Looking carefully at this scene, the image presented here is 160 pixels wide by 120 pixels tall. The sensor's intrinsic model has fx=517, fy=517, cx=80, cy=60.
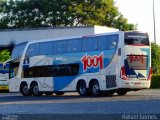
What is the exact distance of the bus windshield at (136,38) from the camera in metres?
27.3

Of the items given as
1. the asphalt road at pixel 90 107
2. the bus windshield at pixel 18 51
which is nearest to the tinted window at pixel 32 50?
Answer: the bus windshield at pixel 18 51

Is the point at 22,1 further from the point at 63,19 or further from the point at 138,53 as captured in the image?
the point at 138,53

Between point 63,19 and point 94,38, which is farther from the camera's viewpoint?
point 63,19

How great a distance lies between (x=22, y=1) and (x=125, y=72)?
50503 millimetres

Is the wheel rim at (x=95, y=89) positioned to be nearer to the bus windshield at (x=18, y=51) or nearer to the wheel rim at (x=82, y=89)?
the wheel rim at (x=82, y=89)

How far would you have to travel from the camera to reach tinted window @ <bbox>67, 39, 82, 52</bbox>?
28994mm

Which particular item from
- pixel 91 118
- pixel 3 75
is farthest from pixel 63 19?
pixel 91 118

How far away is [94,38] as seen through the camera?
28.2 metres

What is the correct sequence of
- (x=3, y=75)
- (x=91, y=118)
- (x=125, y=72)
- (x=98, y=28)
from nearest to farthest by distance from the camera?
(x=91, y=118), (x=125, y=72), (x=3, y=75), (x=98, y=28)

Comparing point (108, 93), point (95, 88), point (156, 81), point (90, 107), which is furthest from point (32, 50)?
point (156, 81)

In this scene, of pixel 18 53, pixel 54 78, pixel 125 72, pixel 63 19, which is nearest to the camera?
pixel 125 72

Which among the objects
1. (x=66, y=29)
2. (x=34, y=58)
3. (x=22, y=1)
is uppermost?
(x=22, y=1)

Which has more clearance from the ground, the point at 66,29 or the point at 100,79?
the point at 66,29

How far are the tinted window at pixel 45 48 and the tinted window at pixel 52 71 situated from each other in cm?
86
